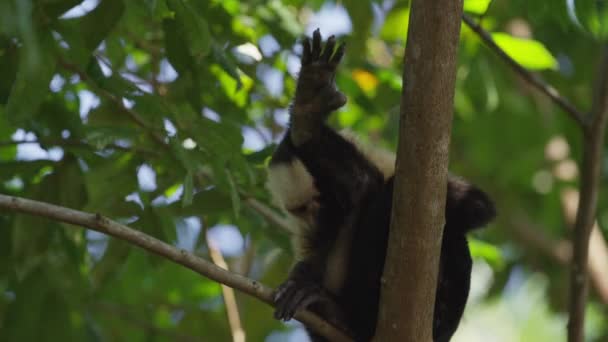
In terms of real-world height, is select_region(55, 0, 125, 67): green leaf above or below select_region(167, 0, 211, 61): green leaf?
below

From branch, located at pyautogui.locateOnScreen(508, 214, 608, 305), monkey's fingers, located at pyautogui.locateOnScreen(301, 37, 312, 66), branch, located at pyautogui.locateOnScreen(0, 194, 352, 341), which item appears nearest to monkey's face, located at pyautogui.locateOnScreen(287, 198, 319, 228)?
monkey's fingers, located at pyautogui.locateOnScreen(301, 37, 312, 66)

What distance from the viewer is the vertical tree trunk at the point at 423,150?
9.63ft

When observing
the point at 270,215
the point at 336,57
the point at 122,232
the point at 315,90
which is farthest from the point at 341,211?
the point at 122,232

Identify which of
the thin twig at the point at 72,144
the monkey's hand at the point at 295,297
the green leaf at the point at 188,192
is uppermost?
the green leaf at the point at 188,192

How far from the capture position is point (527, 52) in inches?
180

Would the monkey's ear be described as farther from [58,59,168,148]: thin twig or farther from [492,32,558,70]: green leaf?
[58,59,168,148]: thin twig

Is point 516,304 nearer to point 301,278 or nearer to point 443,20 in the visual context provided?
point 301,278

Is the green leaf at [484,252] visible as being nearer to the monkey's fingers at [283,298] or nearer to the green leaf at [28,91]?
the monkey's fingers at [283,298]

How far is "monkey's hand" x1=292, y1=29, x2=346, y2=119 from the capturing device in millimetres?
3691

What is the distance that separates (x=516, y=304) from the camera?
9.94 meters

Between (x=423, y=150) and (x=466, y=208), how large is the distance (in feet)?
3.27

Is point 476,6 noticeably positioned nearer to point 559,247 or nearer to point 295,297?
point 295,297

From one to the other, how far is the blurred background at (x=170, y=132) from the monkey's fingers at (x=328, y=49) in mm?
387

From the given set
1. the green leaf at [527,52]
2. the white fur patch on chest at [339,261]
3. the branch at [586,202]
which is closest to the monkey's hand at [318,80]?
the white fur patch on chest at [339,261]
